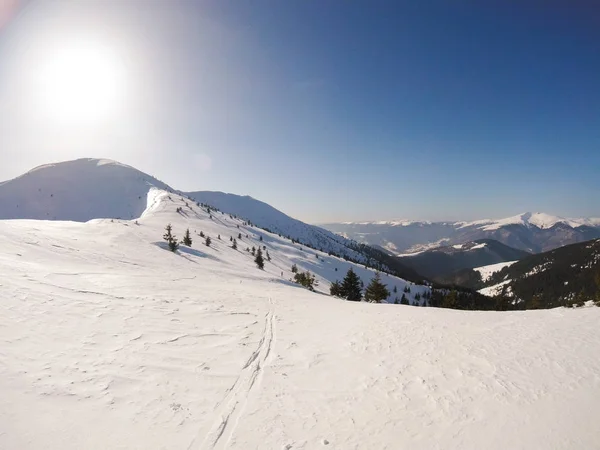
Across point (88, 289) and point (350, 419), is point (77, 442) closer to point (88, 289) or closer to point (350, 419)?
point (350, 419)

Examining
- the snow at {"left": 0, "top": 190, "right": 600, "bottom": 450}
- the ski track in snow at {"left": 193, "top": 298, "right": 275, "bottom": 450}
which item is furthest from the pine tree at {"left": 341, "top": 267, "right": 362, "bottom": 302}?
the ski track in snow at {"left": 193, "top": 298, "right": 275, "bottom": 450}

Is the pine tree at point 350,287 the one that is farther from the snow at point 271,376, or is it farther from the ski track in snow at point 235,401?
the ski track in snow at point 235,401

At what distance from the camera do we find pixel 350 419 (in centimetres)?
862

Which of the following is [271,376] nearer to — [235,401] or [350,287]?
[235,401]

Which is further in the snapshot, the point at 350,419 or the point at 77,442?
the point at 350,419

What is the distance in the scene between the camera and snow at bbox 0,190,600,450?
7.62m

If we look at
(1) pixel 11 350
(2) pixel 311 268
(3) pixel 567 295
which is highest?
(1) pixel 11 350

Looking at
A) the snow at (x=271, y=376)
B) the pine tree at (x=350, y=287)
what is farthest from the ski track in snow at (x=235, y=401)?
the pine tree at (x=350, y=287)

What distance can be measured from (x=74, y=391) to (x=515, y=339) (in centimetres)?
1838

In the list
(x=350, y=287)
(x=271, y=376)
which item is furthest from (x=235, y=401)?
(x=350, y=287)

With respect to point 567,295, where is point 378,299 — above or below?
above

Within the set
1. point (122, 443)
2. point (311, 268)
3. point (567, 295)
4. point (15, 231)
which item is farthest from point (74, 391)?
point (567, 295)

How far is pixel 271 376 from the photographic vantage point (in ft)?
35.0

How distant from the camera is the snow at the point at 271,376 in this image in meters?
7.62
